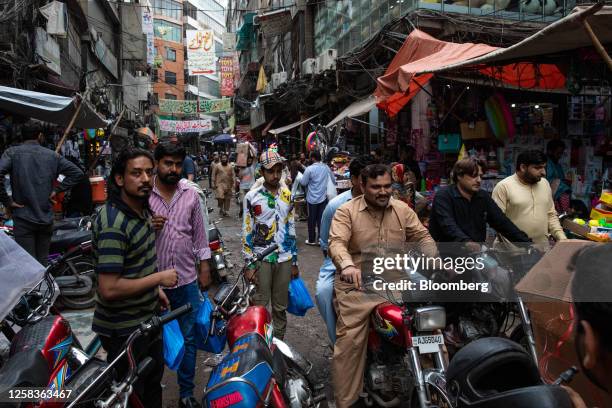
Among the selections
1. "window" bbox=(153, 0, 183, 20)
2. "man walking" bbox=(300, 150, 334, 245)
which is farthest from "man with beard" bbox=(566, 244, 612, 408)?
"window" bbox=(153, 0, 183, 20)

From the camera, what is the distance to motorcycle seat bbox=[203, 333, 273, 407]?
87.1 inches

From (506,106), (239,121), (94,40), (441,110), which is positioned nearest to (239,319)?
(506,106)

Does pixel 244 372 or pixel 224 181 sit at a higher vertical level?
pixel 224 181

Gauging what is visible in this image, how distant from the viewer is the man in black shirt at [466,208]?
12.8ft

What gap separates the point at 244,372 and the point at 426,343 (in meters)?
1.14

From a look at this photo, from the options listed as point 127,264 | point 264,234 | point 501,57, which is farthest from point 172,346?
point 501,57

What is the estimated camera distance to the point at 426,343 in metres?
2.86

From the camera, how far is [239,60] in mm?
47375

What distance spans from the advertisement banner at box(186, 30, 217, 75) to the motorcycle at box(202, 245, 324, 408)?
84.1 ft

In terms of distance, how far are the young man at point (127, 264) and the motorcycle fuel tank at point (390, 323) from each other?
4.51 ft

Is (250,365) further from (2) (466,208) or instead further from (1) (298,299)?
(2) (466,208)

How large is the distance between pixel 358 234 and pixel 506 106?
17.8ft

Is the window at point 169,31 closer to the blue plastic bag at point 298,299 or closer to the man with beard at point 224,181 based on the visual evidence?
the man with beard at point 224,181

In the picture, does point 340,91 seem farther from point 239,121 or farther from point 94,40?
point 239,121
